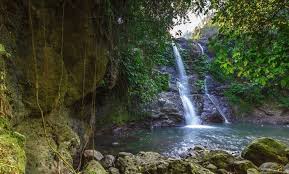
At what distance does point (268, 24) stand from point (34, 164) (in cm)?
385

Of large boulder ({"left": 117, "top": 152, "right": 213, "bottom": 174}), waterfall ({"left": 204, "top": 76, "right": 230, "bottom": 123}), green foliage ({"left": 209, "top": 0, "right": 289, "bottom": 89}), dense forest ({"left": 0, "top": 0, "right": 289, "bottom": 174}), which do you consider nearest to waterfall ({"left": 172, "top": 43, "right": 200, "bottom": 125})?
waterfall ({"left": 204, "top": 76, "right": 230, "bottom": 123})

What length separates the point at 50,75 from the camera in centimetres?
499

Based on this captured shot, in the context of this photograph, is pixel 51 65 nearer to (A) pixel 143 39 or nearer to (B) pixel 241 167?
(A) pixel 143 39

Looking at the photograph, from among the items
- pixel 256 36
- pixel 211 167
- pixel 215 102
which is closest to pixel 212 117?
pixel 215 102

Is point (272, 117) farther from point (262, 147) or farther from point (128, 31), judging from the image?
point (128, 31)

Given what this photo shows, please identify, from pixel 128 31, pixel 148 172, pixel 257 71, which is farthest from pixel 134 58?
pixel 257 71

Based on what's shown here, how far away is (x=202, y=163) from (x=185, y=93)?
488 inches

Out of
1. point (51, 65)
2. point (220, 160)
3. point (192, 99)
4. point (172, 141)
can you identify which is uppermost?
point (192, 99)

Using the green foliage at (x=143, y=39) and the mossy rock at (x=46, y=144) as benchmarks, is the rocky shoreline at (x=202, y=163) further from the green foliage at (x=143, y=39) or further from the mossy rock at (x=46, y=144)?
the green foliage at (x=143, y=39)

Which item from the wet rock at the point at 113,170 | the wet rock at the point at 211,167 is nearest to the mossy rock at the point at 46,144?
the wet rock at the point at 113,170

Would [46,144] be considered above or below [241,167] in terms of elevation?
above

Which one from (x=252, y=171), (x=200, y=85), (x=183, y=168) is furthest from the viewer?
(x=200, y=85)

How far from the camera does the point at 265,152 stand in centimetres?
809

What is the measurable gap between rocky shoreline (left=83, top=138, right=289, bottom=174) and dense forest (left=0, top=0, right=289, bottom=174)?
2 cm
